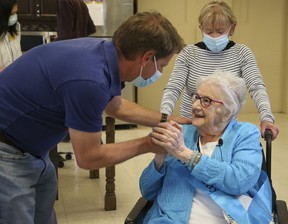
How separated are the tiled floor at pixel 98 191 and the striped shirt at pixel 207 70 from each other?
3.44 feet

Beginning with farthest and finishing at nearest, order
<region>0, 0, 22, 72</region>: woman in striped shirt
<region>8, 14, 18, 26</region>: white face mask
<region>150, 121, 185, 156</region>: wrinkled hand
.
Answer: <region>8, 14, 18, 26</region>: white face mask, <region>0, 0, 22, 72</region>: woman in striped shirt, <region>150, 121, 185, 156</region>: wrinkled hand

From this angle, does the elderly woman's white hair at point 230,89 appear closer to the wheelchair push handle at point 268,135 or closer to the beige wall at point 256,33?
the wheelchair push handle at point 268,135

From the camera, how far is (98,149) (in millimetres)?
1456

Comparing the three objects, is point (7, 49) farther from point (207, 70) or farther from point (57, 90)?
point (57, 90)

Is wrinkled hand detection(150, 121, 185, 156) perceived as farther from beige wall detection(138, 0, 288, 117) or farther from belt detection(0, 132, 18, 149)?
beige wall detection(138, 0, 288, 117)

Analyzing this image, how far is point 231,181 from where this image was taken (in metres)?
1.64

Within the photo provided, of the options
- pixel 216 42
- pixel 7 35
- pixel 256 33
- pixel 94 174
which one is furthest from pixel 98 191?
pixel 256 33

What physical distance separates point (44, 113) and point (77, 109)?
178 mm

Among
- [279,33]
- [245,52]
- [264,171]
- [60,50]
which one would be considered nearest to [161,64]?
[60,50]

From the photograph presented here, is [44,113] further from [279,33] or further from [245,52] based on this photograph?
[279,33]

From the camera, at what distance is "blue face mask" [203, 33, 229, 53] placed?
2.20m

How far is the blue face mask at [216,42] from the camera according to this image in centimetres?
220

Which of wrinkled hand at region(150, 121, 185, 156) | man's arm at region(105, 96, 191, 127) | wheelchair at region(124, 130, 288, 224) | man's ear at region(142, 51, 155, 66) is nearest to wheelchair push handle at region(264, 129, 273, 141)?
wheelchair at region(124, 130, 288, 224)

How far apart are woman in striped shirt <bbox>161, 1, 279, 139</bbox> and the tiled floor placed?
3.55 feet
